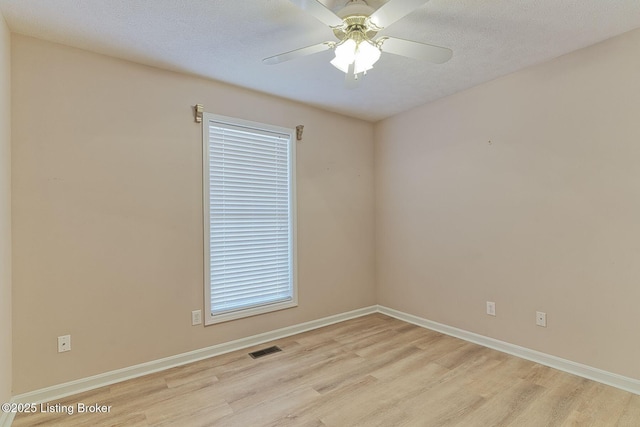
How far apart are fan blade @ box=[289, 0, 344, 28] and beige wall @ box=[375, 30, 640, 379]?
1967 millimetres

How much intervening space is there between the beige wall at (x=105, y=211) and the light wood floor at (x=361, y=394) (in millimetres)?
334

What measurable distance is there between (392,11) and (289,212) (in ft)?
7.28

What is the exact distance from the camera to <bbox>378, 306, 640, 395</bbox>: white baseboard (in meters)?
2.24

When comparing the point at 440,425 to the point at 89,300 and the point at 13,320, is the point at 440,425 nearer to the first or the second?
the point at 89,300

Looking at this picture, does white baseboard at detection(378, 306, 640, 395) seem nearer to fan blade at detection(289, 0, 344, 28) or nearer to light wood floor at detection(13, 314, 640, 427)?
light wood floor at detection(13, 314, 640, 427)

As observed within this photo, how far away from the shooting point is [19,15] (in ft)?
6.37

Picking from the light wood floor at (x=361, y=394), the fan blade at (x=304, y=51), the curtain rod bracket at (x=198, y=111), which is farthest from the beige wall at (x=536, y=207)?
the curtain rod bracket at (x=198, y=111)

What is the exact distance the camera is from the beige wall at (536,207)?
2264mm

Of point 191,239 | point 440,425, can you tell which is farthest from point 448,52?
point 191,239

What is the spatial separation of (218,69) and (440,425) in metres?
3.05

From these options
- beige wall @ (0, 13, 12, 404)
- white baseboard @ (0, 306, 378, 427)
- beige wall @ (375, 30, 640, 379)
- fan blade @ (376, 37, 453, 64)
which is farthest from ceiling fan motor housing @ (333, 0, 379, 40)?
white baseboard @ (0, 306, 378, 427)

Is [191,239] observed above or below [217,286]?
above

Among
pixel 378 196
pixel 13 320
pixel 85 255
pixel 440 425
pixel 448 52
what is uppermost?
pixel 448 52

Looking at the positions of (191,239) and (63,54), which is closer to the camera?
(63,54)
